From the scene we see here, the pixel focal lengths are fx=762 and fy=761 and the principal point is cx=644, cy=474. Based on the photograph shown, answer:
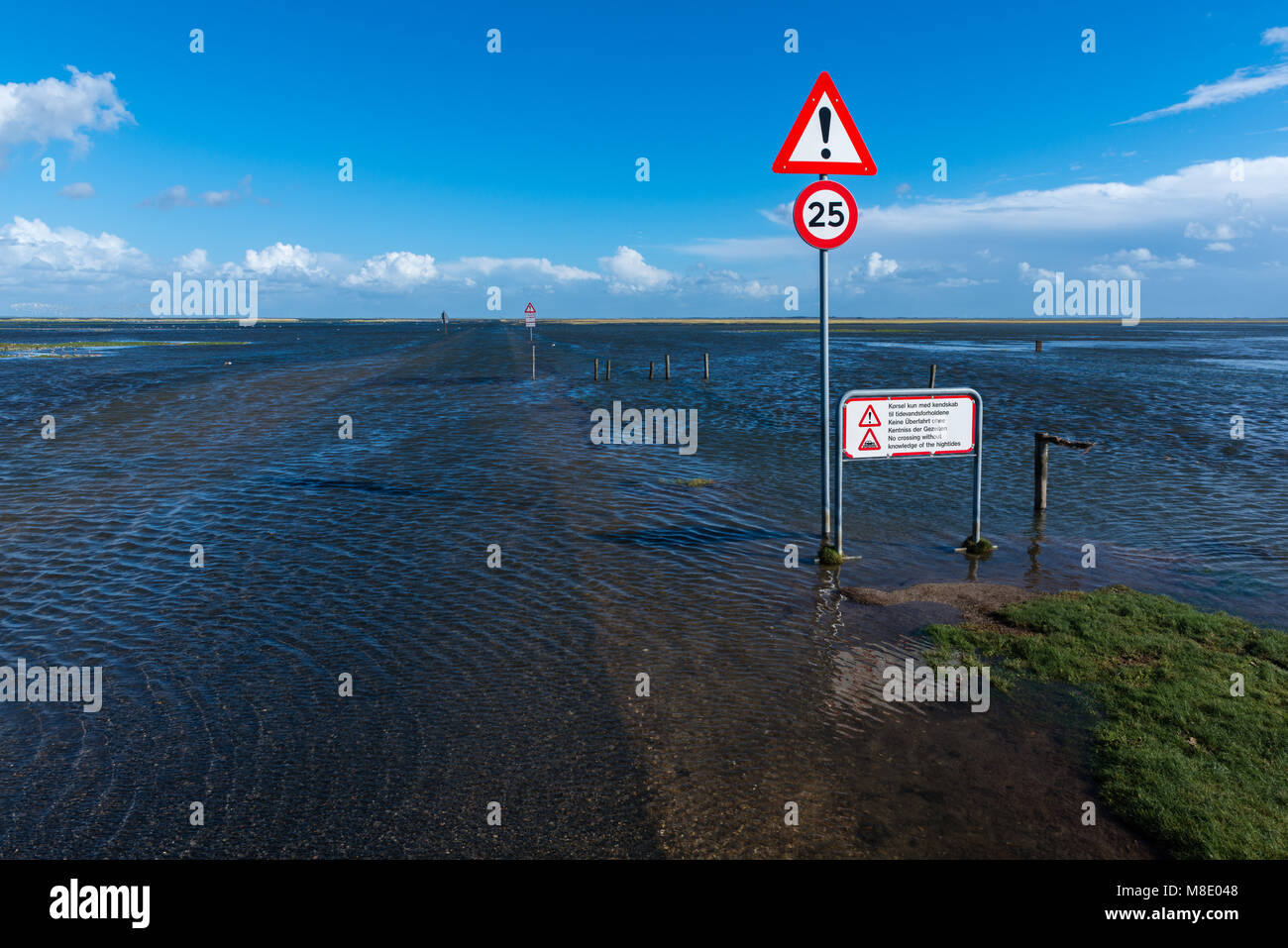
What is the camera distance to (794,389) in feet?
133

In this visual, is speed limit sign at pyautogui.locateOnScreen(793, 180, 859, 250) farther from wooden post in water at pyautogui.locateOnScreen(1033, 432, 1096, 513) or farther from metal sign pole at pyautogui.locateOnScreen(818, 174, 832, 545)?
wooden post in water at pyautogui.locateOnScreen(1033, 432, 1096, 513)

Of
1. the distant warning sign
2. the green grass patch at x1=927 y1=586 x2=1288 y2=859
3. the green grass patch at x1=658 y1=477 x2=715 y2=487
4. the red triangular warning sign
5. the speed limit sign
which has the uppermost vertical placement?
the red triangular warning sign

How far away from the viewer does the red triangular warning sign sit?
32.1 feet

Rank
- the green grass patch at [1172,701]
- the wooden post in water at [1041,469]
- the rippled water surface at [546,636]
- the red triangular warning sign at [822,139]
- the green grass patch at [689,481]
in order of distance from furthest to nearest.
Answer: the green grass patch at [689,481] → the wooden post in water at [1041,469] → the red triangular warning sign at [822,139] → the rippled water surface at [546,636] → the green grass patch at [1172,701]

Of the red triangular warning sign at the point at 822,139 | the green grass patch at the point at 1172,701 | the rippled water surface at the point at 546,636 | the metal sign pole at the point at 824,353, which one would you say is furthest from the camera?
the metal sign pole at the point at 824,353

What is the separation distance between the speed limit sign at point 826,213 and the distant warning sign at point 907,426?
2272 millimetres

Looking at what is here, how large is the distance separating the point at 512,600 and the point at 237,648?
10.4 ft

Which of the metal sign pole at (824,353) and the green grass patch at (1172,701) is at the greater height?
the metal sign pole at (824,353)

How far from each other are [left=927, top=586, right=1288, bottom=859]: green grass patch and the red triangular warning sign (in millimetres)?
6034

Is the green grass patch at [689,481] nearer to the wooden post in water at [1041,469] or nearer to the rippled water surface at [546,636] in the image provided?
the rippled water surface at [546,636]

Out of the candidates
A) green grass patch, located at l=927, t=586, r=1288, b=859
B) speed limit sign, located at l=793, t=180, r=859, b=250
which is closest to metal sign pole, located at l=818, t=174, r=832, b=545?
speed limit sign, located at l=793, t=180, r=859, b=250

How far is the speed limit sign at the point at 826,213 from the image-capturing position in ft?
33.1

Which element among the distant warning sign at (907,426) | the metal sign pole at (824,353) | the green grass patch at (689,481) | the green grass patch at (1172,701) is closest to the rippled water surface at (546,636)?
the green grass patch at (689,481)
